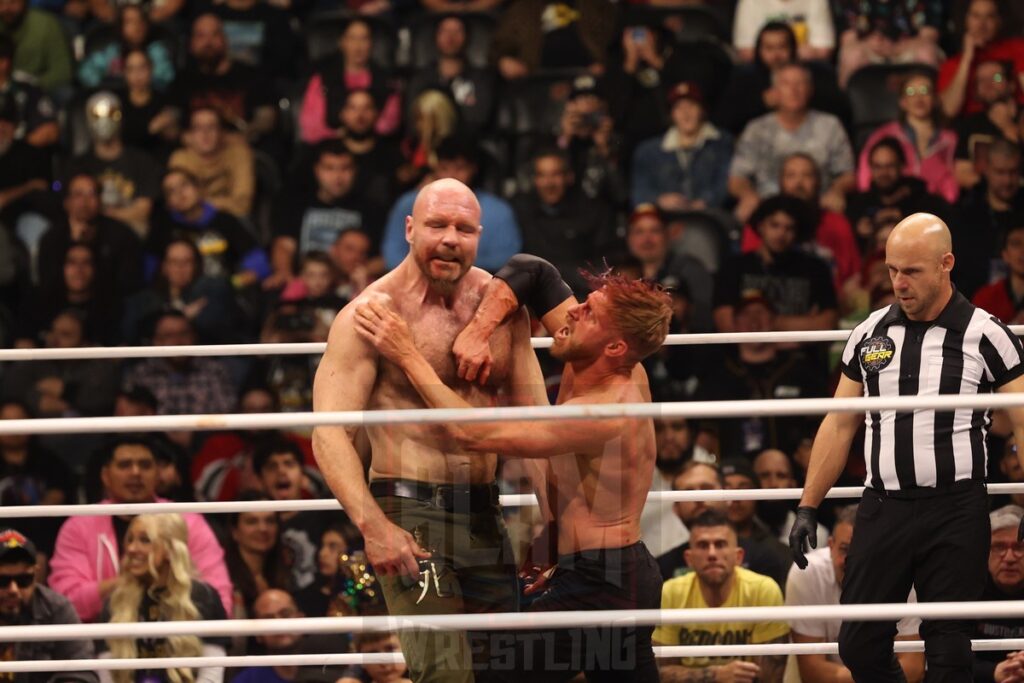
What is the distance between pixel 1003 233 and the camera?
20.8 feet

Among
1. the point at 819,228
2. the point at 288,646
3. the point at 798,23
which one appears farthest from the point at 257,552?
the point at 798,23

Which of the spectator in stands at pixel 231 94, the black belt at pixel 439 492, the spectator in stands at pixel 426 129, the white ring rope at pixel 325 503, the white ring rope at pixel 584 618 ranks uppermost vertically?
the spectator in stands at pixel 231 94

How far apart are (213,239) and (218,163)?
0.54 meters

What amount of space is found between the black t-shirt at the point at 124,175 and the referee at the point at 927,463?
468 cm

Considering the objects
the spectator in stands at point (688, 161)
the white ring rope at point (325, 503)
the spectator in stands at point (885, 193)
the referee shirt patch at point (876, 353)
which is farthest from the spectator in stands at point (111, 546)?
the spectator in stands at point (885, 193)

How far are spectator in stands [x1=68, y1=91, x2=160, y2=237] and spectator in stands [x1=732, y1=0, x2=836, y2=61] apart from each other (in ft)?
10.1

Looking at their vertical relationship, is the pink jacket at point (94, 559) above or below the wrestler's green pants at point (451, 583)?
below

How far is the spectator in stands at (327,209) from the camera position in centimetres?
703

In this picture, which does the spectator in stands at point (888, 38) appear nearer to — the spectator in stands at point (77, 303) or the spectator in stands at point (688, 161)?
the spectator in stands at point (688, 161)

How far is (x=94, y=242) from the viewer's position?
699 cm

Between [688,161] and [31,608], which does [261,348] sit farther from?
[688,161]

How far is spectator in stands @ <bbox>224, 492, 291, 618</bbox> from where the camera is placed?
541 cm

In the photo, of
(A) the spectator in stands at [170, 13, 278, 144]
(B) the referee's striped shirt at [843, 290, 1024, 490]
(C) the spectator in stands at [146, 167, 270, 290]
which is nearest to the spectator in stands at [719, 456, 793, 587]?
(B) the referee's striped shirt at [843, 290, 1024, 490]

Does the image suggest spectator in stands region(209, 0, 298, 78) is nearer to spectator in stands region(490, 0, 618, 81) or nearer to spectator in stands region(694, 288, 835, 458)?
spectator in stands region(490, 0, 618, 81)
